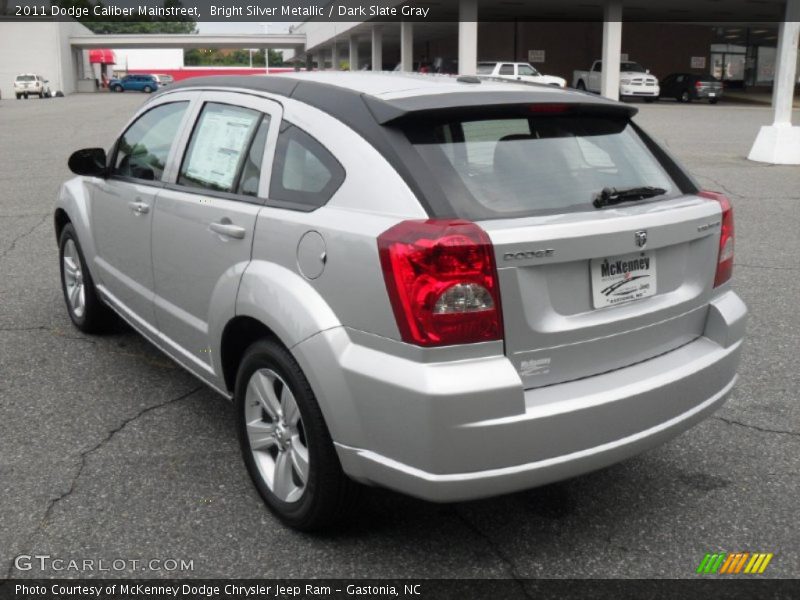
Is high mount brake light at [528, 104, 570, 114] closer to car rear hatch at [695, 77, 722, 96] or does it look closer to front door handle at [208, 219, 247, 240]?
front door handle at [208, 219, 247, 240]

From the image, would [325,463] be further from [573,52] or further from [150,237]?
[573,52]

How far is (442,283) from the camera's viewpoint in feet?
8.43

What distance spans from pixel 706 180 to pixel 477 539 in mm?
11113

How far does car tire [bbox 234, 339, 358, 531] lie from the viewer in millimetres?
2885

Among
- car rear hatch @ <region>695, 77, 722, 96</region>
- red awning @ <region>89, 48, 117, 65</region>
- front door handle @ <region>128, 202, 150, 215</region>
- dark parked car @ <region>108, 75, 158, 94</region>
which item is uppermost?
red awning @ <region>89, 48, 117, 65</region>

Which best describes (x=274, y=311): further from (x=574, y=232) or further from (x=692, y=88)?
(x=692, y=88)

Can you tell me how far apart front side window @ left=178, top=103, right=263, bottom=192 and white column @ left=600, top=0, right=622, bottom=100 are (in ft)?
108

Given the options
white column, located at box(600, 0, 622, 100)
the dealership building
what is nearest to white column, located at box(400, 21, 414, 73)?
the dealership building

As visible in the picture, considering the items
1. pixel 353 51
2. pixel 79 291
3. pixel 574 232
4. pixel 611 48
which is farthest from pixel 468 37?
pixel 574 232

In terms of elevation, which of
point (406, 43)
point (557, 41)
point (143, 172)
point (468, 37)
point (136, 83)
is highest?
point (557, 41)

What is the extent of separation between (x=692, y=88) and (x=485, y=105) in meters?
42.2

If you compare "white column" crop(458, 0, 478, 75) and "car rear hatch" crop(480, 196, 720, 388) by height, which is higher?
"white column" crop(458, 0, 478, 75)

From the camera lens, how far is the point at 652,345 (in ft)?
10.0

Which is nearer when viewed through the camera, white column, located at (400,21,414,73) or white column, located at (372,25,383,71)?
white column, located at (400,21,414,73)
